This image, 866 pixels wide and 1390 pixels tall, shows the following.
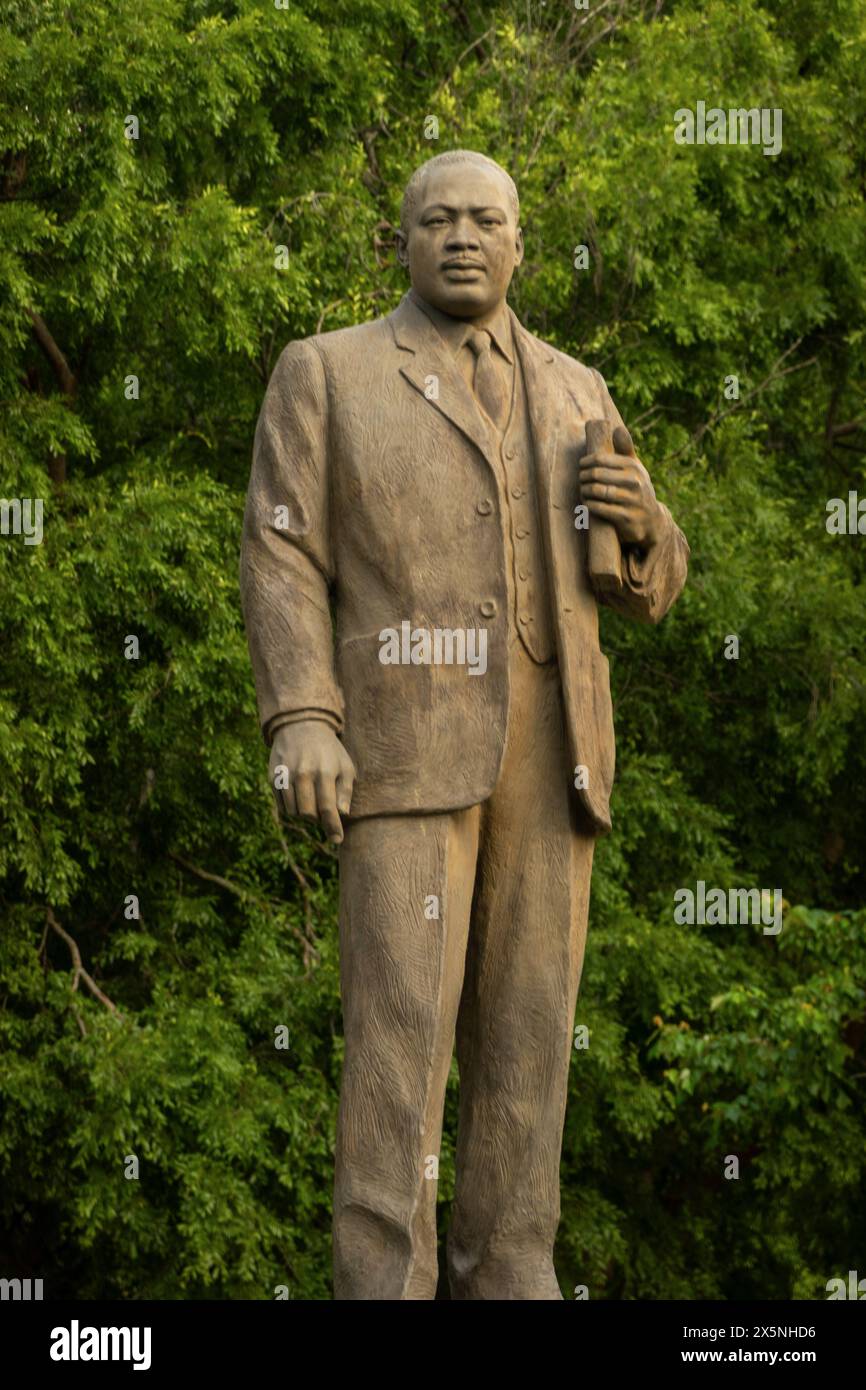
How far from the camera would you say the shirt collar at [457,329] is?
700cm

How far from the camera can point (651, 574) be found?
6.98 meters

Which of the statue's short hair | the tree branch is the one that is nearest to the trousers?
the statue's short hair

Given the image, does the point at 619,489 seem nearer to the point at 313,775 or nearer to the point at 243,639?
the point at 313,775

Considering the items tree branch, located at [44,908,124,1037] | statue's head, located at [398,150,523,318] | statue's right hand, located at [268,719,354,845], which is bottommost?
statue's right hand, located at [268,719,354,845]

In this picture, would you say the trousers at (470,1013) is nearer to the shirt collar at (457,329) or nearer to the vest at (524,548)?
the vest at (524,548)

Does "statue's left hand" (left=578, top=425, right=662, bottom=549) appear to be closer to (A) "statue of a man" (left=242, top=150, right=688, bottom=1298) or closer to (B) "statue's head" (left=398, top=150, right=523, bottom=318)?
(A) "statue of a man" (left=242, top=150, right=688, bottom=1298)

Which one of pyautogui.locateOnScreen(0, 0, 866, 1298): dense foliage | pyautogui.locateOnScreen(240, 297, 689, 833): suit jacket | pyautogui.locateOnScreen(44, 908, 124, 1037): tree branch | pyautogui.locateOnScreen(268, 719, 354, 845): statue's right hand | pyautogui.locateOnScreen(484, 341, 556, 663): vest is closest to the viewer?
pyautogui.locateOnScreen(268, 719, 354, 845): statue's right hand

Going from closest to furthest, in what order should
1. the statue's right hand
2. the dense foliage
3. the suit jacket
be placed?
1. the statue's right hand
2. the suit jacket
3. the dense foliage

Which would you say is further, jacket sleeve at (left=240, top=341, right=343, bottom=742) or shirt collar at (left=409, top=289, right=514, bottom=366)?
shirt collar at (left=409, top=289, right=514, bottom=366)

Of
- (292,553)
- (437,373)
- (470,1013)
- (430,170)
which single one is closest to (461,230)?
(430,170)

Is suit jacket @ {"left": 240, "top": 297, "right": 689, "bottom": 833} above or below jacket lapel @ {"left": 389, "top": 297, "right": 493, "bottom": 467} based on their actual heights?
below

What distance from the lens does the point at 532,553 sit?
6.87 meters

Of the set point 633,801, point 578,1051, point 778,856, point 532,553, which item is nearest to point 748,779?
point 778,856

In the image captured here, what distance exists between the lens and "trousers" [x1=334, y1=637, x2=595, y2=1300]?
6578mm
